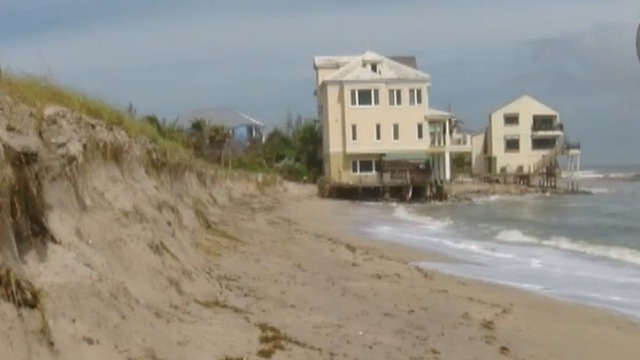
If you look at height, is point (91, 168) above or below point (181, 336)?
above

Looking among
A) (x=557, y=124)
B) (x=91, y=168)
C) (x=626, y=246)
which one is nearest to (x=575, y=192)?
(x=557, y=124)

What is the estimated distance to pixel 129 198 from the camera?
47.5 feet

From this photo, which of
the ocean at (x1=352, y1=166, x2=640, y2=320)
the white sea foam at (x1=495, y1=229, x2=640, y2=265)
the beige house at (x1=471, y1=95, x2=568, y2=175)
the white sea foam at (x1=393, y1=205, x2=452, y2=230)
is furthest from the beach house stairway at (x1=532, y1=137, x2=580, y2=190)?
the white sea foam at (x1=495, y1=229, x2=640, y2=265)

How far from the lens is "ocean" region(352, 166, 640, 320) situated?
20891 mm

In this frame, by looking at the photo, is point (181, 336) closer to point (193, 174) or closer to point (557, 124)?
point (193, 174)

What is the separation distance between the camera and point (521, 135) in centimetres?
9950

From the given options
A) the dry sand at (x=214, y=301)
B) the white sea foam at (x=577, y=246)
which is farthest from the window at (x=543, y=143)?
the dry sand at (x=214, y=301)

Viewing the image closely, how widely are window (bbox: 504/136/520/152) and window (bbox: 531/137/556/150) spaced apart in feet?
4.28

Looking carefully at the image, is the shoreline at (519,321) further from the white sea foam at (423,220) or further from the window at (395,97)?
the window at (395,97)

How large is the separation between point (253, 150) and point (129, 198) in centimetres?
6784

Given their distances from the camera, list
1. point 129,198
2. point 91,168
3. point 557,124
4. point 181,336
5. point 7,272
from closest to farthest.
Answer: point 7,272, point 181,336, point 91,168, point 129,198, point 557,124

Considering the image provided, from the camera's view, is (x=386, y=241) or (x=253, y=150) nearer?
(x=386, y=241)

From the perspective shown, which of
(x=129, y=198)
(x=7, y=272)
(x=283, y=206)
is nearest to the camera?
(x=7, y=272)

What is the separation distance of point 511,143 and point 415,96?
33.1 m
